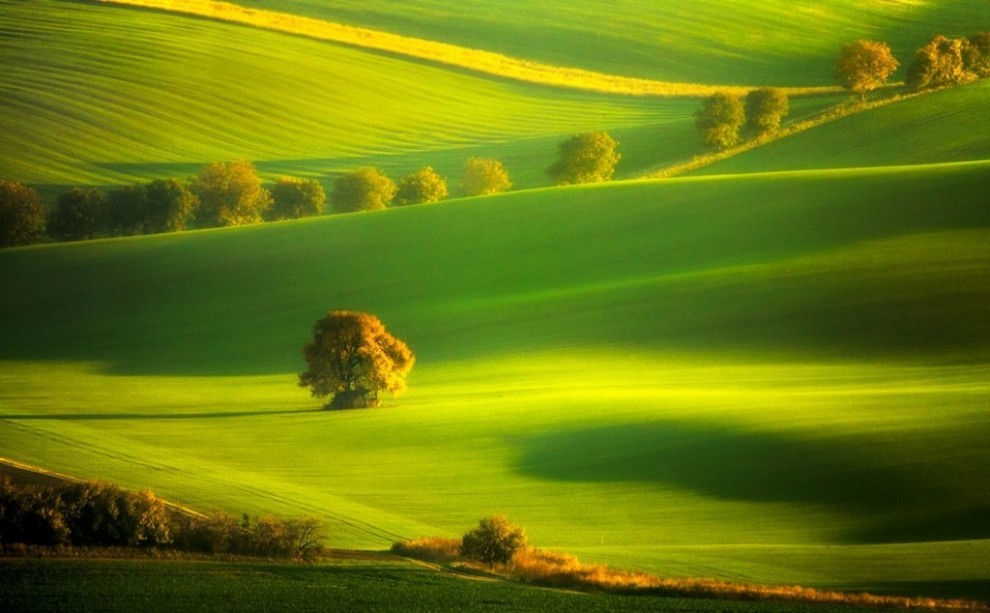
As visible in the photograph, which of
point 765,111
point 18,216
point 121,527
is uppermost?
point 765,111

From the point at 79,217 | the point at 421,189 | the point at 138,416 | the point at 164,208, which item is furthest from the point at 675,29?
the point at 138,416

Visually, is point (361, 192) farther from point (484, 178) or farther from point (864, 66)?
point (864, 66)

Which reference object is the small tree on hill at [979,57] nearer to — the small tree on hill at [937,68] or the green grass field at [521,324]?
the small tree on hill at [937,68]

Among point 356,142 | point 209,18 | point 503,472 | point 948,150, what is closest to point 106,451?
point 503,472

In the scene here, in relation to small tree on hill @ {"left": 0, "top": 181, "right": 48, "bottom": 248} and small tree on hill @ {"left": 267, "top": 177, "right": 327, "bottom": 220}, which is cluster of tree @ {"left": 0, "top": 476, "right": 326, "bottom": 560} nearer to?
small tree on hill @ {"left": 0, "top": 181, "right": 48, "bottom": 248}

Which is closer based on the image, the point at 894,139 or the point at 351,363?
the point at 351,363

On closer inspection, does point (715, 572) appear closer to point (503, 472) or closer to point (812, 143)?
point (503, 472)
